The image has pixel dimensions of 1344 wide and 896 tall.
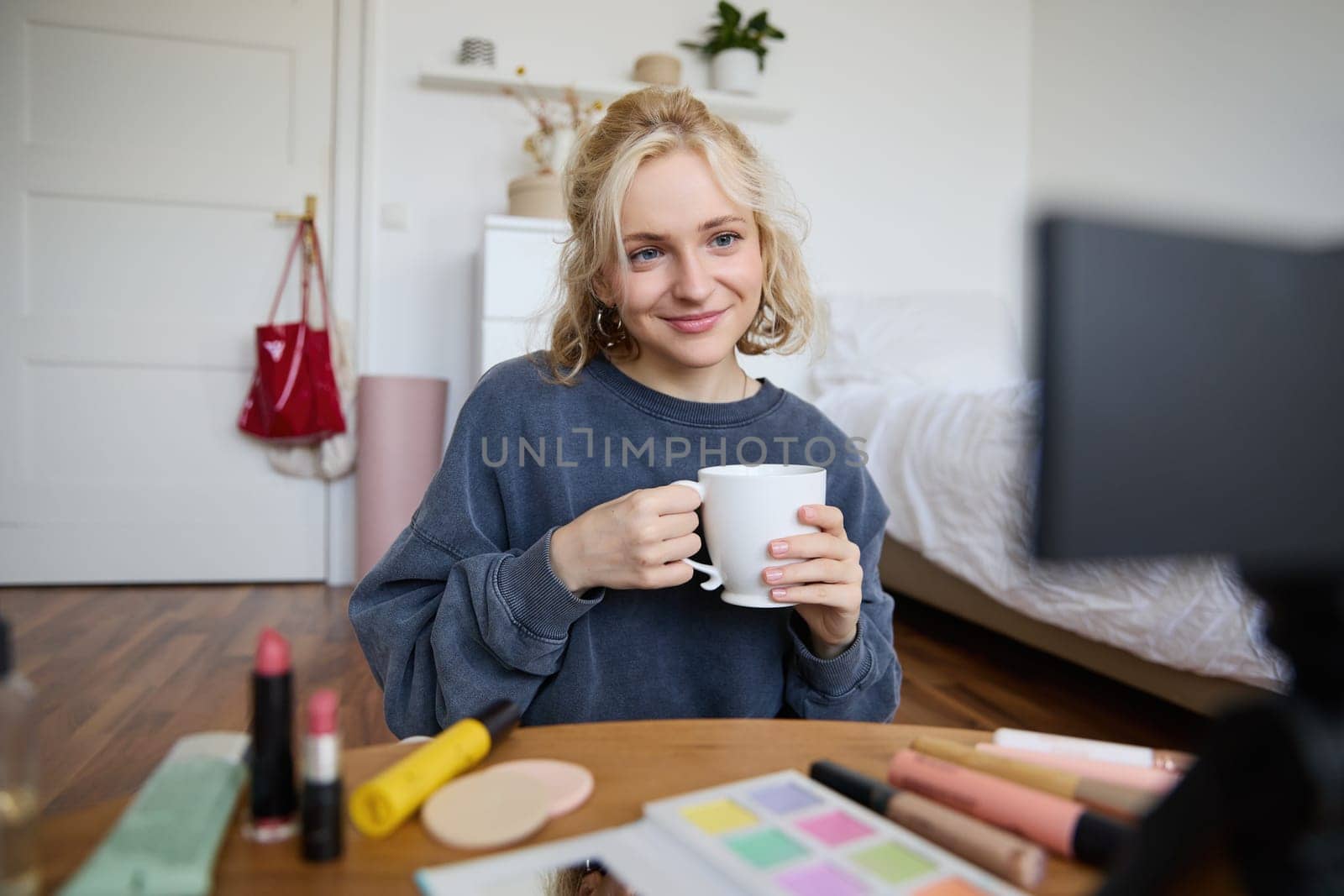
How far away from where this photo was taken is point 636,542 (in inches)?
24.4

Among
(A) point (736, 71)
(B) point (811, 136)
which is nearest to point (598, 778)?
(A) point (736, 71)

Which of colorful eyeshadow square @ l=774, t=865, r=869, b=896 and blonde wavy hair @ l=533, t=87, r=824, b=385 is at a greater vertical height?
blonde wavy hair @ l=533, t=87, r=824, b=385

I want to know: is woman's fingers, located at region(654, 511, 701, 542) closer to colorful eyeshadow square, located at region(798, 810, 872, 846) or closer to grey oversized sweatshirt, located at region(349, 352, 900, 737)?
grey oversized sweatshirt, located at region(349, 352, 900, 737)

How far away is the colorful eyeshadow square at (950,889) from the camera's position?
0.34 m

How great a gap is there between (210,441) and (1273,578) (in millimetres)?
2954

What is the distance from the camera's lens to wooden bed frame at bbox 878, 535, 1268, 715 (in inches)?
55.9

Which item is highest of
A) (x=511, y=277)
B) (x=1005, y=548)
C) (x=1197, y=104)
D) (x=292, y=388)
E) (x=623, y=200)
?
(x=1197, y=104)

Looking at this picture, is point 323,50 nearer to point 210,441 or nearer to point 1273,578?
point 210,441

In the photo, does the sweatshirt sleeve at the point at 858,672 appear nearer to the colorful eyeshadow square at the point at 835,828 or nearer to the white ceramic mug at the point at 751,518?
the white ceramic mug at the point at 751,518

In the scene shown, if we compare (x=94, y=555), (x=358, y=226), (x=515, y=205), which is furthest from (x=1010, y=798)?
(x=94, y=555)

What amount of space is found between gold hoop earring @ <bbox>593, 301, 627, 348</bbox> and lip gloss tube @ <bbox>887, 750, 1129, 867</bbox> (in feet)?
1.98

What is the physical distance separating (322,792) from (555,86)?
2772 mm

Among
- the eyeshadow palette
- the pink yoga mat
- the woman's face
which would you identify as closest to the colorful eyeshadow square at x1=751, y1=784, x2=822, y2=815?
the eyeshadow palette

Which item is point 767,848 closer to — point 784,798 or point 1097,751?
point 784,798
